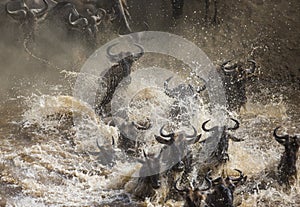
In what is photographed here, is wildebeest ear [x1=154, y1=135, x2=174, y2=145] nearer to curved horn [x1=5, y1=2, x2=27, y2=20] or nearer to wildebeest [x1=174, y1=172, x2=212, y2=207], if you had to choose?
wildebeest [x1=174, y1=172, x2=212, y2=207]

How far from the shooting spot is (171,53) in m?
13.6

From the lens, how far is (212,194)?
742cm

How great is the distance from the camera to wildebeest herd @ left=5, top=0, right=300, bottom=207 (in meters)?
A: 7.68

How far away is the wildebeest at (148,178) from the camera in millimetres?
8008

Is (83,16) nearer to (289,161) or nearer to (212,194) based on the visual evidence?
(289,161)

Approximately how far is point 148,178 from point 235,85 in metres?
3.72

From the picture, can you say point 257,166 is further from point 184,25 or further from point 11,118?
point 184,25

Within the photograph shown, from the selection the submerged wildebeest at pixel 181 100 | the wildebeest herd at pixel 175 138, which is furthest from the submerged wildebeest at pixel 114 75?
the submerged wildebeest at pixel 181 100

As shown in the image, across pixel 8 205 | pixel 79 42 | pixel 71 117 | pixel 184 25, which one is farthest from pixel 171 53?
pixel 8 205

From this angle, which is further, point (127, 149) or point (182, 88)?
point (182, 88)

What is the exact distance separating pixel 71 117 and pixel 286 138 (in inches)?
163

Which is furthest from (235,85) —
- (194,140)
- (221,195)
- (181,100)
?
(221,195)

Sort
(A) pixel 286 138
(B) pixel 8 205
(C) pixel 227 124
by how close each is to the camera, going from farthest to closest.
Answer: (C) pixel 227 124 < (A) pixel 286 138 < (B) pixel 8 205

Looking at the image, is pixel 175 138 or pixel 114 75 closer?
pixel 175 138
